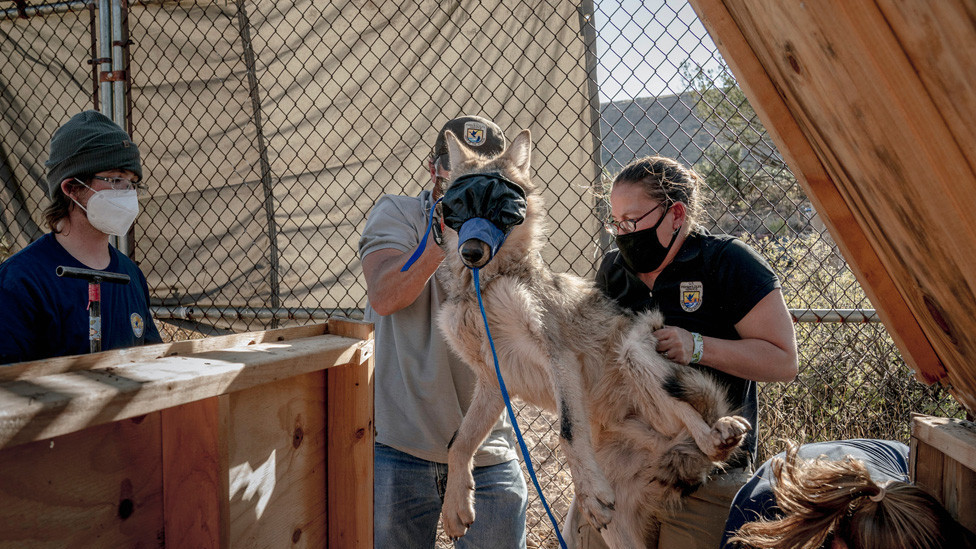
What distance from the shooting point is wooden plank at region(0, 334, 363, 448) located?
35.5 inches

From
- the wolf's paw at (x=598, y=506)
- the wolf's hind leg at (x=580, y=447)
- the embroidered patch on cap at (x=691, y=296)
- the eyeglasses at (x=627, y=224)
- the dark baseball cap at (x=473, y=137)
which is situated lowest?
the wolf's paw at (x=598, y=506)

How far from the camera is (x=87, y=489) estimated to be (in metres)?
1.22

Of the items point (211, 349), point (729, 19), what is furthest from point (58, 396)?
point (729, 19)

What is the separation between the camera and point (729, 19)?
5.16 ft

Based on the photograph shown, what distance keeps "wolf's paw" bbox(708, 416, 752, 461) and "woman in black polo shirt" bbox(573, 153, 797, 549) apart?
1.00ft

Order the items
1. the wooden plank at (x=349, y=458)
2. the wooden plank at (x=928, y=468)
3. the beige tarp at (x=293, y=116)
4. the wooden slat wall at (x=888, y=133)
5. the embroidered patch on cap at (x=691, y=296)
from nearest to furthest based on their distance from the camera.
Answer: the wooden slat wall at (x=888, y=133), the wooden plank at (x=928, y=468), the wooden plank at (x=349, y=458), the embroidered patch on cap at (x=691, y=296), the beige tarp at (x=293, y=116)

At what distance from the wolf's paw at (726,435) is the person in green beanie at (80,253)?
9.43 feet

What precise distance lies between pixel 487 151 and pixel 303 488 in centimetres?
230

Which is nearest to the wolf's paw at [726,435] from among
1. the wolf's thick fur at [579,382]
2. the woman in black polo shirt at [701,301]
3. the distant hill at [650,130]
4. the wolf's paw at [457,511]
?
the wolf's thick fur at [579,382]

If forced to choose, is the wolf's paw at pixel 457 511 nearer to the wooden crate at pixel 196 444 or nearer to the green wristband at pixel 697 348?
the wooden crate at pixel 196 444

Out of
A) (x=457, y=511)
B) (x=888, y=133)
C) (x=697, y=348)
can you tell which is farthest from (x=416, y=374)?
(x=888, y=133)

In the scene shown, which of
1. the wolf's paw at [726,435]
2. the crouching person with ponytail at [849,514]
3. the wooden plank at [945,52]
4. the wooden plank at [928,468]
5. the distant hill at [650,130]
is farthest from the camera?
the distant hill at [650,130]

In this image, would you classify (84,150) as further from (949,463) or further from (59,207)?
(949,463)

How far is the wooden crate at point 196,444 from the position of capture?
41.8 inches
